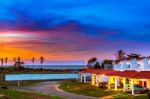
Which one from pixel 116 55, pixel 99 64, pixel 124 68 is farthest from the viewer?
pixel 116 55

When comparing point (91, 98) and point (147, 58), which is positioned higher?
point (147, 58)

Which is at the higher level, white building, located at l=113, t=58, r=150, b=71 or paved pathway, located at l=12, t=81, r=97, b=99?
white building, located at l=113, t=58, r=150, b=71

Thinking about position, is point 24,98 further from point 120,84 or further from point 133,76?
point 120,84

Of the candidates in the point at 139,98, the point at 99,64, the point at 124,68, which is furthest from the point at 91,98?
the point at 99,64

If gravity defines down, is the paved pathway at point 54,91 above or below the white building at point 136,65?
below

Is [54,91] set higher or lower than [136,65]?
lower

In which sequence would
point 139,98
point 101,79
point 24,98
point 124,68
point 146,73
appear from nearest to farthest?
point 24,98 < point 139,98 < point 146,73 < point 124,68 < point 101,79

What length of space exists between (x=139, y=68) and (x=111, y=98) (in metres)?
17.6

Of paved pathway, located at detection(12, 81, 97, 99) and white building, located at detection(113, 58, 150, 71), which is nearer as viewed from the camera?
paved pathway, located at detection(12, 81, 97, 99)

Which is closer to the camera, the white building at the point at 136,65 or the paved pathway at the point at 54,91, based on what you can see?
the paved pathway at the point at 54,91

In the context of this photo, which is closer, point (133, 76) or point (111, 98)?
point (111, 98)

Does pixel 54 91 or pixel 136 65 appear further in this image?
pixel 136 65

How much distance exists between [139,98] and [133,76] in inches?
294

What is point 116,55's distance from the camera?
18312 cm
